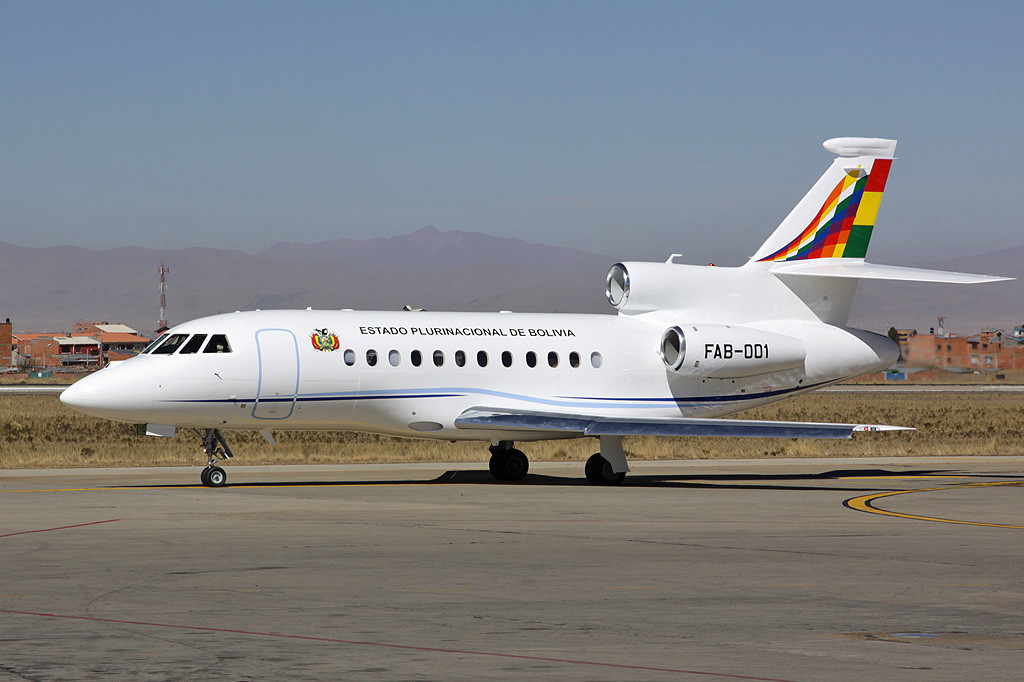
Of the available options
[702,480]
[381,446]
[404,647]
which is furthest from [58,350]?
[404,647]

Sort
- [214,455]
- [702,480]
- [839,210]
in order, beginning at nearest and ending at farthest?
1. [214,455]
2. [702,480]
3. [839,210]

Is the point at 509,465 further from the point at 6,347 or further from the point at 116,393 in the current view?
the point at 6,347

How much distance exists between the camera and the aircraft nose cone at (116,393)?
24016 millimetres

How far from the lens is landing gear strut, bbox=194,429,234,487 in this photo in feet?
80.9

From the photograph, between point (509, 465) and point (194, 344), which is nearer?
point (194, 344)

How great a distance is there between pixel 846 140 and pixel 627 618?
2171cm

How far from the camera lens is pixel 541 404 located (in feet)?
91.3

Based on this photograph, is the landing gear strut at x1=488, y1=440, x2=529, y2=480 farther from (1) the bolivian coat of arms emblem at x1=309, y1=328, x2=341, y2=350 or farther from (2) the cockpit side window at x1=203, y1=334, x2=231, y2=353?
(2) the cockpit side window at x1=203, y1=334, x2=231, y2=353

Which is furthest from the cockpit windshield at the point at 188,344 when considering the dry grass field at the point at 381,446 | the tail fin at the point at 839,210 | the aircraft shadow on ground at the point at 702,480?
the tail fin at the point at 839,210

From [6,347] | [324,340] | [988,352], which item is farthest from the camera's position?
[6,347]

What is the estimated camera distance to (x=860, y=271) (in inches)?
1173

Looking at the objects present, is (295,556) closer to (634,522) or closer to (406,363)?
(634,522)

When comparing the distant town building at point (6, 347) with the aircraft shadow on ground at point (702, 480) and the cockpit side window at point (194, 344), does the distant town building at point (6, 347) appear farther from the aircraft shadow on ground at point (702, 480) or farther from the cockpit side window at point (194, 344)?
the cockpit side window at point (194, 344)

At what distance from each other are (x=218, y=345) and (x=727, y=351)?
36.6 feet
